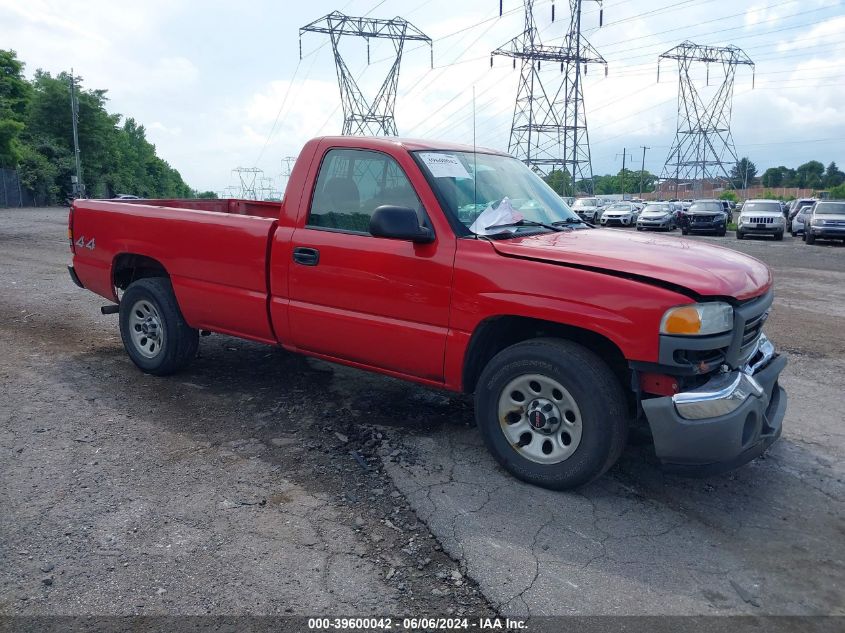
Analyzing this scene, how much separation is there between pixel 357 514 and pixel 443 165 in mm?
2211

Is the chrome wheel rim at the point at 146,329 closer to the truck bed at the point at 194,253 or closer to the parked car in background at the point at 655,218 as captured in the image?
the truck bed at the point at 194,253

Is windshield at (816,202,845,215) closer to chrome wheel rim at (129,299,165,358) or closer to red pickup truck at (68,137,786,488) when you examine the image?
red pickup truck at (68,137,786,488)

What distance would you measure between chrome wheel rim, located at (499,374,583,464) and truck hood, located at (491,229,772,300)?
2.20 feet

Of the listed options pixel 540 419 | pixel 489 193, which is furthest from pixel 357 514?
pixel 489 193

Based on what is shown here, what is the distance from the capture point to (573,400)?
359 centimetres

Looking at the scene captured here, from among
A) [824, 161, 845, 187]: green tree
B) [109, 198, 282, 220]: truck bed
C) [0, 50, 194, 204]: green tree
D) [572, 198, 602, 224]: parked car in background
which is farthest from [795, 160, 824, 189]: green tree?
[109, 198, 282, 220]: truck bed

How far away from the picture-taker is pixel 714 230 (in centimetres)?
2903

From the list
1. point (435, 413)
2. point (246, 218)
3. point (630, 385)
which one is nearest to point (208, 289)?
point (246, 218)

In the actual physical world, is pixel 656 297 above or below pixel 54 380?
above

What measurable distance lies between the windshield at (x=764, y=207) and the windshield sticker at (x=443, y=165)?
25.5m

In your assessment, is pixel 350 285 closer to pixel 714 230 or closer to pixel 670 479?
pixel 670 479

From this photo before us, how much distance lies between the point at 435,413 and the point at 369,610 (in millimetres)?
2327

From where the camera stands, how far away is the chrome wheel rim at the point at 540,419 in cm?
365

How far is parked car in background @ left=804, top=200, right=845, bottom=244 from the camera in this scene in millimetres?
22750
